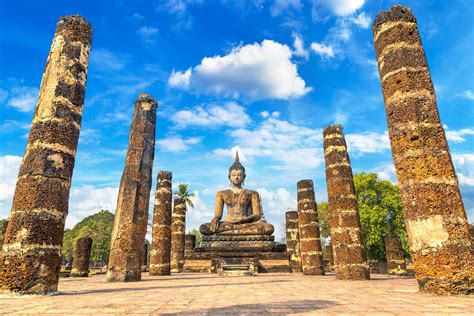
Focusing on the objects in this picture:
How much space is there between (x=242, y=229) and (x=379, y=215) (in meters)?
16.3

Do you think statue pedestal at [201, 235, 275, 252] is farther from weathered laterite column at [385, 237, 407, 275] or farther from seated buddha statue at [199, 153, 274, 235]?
weathered laterite column at [385, 237, 407, 275]

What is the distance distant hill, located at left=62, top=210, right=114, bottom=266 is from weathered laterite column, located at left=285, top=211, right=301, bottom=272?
70.0 feet

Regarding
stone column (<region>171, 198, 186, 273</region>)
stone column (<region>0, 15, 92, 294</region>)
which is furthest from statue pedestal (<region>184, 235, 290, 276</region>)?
stone column (<region>0, 15, 92, 294</region>)

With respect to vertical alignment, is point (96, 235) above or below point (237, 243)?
above

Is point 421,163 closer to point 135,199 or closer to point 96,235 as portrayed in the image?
point 135,199

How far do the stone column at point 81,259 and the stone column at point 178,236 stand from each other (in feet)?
15.4

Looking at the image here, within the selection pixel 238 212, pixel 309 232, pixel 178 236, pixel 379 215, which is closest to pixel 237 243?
pixel 238 212

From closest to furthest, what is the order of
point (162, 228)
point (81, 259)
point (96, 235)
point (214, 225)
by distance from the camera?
point (162, 228)
point (81, 259)
point (214, 225)
point (96, 235)

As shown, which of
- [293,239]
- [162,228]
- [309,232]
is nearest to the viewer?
[162,228]

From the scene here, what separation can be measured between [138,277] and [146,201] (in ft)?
7.25

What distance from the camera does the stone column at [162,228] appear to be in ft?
45.4

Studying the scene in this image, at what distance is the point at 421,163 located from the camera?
5.86 metres

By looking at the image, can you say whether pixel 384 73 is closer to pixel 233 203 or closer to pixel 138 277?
pixel 138 277

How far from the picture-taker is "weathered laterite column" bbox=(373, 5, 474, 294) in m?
5.28
